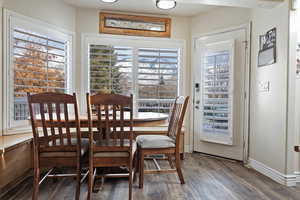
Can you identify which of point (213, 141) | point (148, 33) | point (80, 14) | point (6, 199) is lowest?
point (6, 199)

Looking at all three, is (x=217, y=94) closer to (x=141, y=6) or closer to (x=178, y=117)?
(x=178, y=117)

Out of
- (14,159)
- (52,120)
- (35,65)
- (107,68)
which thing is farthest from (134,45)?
(14,159)

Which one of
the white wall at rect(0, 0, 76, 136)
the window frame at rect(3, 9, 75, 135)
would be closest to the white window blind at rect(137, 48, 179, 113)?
the white wall at rect(0, 0, 76, 136)

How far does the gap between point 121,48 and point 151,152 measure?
2175mm

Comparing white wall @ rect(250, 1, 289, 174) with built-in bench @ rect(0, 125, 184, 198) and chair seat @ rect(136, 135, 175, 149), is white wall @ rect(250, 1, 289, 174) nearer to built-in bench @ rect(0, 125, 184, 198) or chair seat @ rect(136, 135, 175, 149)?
chair seat @ rect(136, 135, 175, 149)

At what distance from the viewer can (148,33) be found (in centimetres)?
395

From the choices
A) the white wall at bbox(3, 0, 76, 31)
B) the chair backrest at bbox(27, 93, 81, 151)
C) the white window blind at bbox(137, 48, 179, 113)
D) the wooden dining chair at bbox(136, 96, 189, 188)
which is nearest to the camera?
the chair backrest at bbox(27, 93, 81, 151)

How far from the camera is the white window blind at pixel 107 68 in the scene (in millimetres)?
3820

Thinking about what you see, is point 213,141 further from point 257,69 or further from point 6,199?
point 6,199

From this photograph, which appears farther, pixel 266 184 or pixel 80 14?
pixel 80 14

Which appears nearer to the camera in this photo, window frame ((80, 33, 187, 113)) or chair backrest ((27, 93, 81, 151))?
chair backrest ((27, 93, 81, 151))

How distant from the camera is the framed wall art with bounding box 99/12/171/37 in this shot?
12.6ft

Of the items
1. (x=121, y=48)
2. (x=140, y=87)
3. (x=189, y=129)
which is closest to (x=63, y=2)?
(x=121, y=48)

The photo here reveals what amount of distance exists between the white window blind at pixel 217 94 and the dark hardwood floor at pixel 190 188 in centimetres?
81
